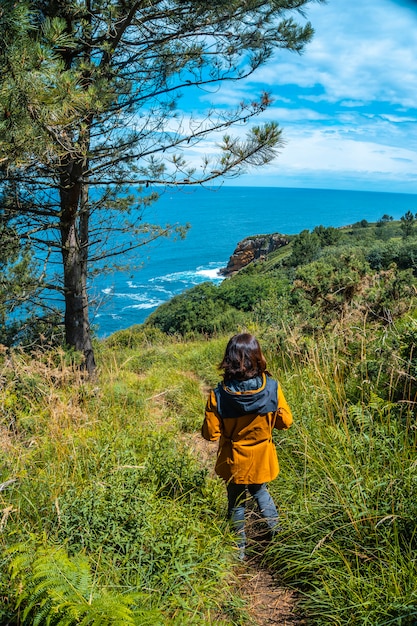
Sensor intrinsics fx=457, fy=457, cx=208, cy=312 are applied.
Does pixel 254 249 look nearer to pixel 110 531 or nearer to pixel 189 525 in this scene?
pixel 189 525

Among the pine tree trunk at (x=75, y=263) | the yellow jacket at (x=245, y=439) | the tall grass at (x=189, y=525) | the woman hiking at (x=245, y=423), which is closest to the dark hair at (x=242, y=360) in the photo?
the woman hiking at (x=245, y=423)

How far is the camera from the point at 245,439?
2.81m

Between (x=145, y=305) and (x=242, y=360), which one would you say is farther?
(x=145, y=305)

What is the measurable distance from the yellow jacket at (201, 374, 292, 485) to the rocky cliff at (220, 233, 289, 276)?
50465mm

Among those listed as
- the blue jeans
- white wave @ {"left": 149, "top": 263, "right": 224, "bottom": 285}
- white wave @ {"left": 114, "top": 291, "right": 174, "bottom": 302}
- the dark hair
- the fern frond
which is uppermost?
the dark hair

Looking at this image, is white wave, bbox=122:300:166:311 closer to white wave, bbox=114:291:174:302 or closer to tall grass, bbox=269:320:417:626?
white wave, bbox=114:291:174:302

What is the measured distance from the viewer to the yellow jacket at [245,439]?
2779mm

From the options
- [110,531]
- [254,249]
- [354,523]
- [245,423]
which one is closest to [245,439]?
[245,423]

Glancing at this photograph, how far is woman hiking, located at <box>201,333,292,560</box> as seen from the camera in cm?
272

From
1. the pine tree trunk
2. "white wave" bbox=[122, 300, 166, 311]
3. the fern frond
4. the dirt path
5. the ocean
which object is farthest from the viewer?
"white wave" bbox=[122, 300, 166, 311]

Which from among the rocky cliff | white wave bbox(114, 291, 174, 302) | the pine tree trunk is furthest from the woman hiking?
the rocky cliff

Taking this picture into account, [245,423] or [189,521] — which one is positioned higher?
[245,423]

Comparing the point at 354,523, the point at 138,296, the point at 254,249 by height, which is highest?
the point at 254,249

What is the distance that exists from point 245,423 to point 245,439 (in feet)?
0.35
